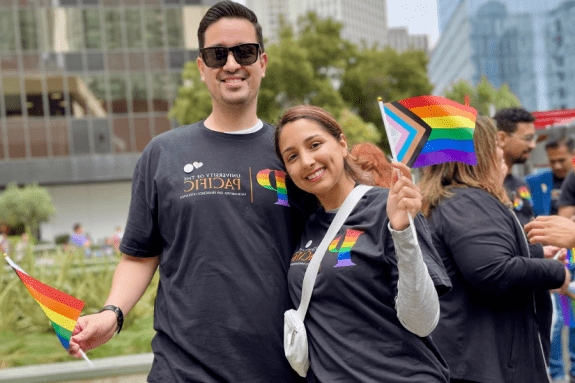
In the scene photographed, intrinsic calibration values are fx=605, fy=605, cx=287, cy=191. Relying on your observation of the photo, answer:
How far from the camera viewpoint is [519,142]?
498 cm

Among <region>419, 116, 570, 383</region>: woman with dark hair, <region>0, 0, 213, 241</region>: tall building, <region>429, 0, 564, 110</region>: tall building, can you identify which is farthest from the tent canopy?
<region>429, 0, 564, 110</region>: tall building

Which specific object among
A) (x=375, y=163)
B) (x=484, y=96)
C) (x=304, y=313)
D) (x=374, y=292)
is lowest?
(x=304, y=313)

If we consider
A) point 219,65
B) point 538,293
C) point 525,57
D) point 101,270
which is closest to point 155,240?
point 219,65

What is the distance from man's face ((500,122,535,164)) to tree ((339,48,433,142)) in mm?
19670

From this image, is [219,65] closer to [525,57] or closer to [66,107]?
[66,107]

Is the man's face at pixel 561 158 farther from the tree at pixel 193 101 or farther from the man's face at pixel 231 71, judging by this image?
the tree at pixel 193 101

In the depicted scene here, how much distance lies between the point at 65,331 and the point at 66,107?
3399 cm

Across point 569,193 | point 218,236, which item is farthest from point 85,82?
point 218,236

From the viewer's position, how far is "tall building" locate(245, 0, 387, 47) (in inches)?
5640

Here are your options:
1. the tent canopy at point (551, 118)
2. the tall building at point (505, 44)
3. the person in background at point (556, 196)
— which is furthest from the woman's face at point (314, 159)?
the tall building at point (505, 44)

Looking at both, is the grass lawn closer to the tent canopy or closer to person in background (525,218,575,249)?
person in background (525,218,575,249)

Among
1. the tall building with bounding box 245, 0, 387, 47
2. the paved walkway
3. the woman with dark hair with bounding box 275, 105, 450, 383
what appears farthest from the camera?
the tall building with bounding box 245, 0, 387, 47

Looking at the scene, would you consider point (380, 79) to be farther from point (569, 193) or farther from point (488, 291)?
point (488, 291)

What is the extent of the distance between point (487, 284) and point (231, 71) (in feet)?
4.81
